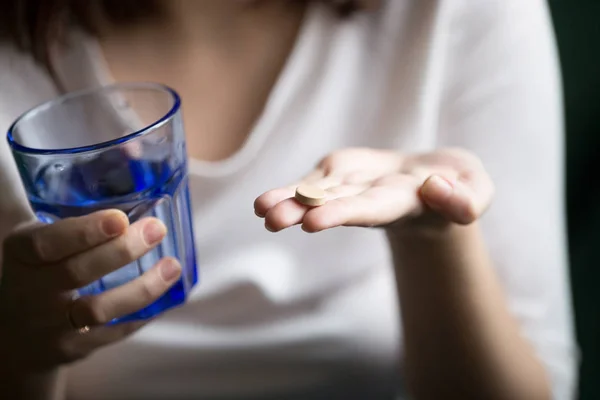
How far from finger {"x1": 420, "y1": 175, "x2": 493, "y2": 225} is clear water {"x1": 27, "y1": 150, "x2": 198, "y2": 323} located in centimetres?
16

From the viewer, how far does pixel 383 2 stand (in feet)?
1.87

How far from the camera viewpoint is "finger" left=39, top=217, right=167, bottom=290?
1.13 feet

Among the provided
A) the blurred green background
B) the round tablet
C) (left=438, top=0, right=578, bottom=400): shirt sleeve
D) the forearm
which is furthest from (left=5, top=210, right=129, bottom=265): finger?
the blurred green background

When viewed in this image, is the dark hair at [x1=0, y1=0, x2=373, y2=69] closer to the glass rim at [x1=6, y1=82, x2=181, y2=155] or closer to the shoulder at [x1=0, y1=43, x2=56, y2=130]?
the shoulder at [x1=0, y1=43, x2=56, y2=130]

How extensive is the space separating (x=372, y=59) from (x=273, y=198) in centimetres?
30

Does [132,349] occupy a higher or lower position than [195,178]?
lower

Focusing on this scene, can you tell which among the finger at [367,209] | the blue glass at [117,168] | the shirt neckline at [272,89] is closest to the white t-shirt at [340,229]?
the shirt neckline at [272,89]

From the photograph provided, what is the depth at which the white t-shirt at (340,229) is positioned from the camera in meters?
0.54

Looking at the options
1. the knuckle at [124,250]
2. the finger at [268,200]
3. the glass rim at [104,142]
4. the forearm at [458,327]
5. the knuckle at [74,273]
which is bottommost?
the forearm at [458,327]

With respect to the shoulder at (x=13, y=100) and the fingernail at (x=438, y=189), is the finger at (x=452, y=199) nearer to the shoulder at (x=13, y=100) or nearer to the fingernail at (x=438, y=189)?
the fingernail at (x=438, y=189)

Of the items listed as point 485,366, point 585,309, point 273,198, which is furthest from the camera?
point 585,309

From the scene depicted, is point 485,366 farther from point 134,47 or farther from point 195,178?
point 134,47

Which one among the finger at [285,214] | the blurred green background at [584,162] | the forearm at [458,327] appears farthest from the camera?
the blurred green background at [584,162]

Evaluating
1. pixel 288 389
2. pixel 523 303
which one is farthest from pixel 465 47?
pixel 288 389
